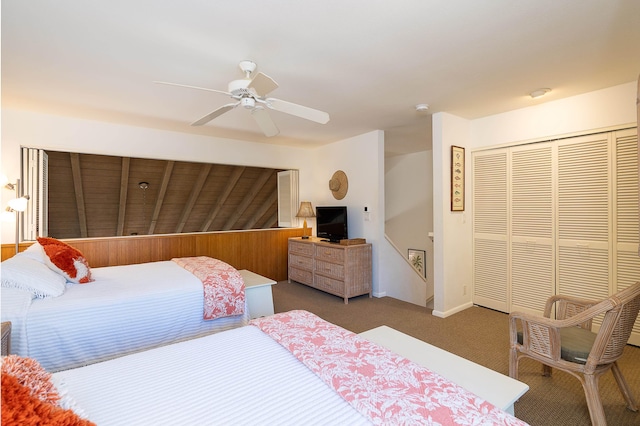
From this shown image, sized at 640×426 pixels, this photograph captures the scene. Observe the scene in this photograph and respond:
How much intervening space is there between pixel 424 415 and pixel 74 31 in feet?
9.05

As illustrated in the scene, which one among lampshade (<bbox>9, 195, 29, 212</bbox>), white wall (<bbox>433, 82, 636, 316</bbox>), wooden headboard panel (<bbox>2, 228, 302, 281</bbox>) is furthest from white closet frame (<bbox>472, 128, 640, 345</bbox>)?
lampshade (<bbox>9, 195, 29, 212</bbox>)

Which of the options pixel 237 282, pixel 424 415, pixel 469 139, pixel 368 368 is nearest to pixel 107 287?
pixel 237 282

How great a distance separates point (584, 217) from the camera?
301 centimetres

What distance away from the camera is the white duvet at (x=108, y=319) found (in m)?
1.90

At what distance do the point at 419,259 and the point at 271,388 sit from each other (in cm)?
547

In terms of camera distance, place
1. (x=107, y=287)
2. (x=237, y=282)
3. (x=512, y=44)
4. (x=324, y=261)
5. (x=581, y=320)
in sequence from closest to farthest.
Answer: (x=581, y=320) < (x=512, y=44) < (x=107, y=287) < (x=237, y=282) < (x=324, y=261)

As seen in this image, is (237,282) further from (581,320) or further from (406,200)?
(406,200)

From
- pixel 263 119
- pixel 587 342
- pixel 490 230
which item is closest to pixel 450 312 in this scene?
pixel 490 230

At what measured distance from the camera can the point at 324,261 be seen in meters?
4.43

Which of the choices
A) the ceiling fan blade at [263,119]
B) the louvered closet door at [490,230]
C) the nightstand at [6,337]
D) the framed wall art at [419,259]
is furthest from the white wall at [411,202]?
the nightstand at [6,337]

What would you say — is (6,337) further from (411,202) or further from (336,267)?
(411,202)

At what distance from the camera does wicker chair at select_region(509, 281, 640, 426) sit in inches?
64.9

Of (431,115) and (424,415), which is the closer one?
(424,415)

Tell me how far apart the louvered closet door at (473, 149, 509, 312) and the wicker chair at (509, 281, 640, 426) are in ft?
5.24
